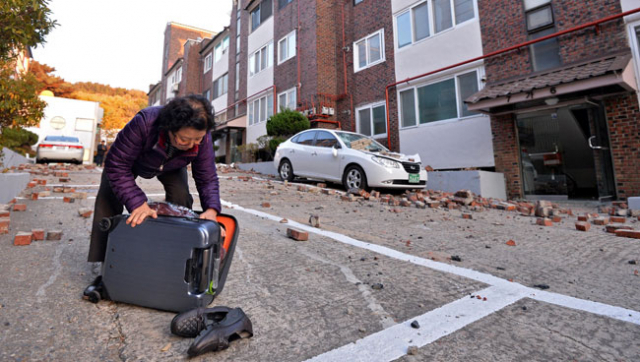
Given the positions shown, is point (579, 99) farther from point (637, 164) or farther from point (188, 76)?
point (188, 76)

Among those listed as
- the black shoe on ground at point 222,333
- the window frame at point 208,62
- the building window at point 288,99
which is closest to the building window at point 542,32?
the black shoe on ground at point 222,333

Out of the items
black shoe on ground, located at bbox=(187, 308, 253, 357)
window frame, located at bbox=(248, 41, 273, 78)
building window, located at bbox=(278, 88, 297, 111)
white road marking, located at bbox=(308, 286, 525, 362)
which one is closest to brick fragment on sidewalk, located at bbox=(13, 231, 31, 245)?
black shoe on ground, located at bbox=(187, 308, 253, 357)

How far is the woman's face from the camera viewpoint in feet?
5.87

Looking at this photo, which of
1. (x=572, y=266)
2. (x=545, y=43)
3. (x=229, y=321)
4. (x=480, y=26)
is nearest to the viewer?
(x=229, y=321)

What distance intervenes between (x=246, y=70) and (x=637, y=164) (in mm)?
19709

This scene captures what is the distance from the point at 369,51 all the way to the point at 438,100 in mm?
4503

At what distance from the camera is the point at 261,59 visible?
1942 cm

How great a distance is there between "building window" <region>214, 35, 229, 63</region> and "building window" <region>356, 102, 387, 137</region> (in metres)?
15.8

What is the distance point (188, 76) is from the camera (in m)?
27.7

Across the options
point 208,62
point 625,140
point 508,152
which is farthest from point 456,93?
point 208,62

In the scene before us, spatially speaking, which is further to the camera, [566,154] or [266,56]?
[266,56]

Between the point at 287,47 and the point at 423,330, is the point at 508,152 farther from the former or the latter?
the point at 287,47

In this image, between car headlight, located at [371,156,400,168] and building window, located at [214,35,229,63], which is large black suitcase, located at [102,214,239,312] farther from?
A: building window, located at [214,35,229,63]

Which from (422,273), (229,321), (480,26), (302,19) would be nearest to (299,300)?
(229,321)
